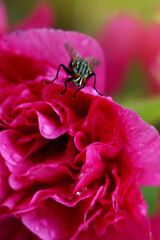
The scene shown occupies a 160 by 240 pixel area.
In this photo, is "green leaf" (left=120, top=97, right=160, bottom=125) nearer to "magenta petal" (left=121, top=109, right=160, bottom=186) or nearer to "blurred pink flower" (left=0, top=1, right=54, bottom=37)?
"magenta petal" (left=121, top=109, right=160, bottom=186)

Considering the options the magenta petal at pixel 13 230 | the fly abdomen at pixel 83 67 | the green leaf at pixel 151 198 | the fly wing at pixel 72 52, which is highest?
the fly wing at pixel 72 52

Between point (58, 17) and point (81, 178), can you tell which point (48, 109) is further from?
point (58, 17)

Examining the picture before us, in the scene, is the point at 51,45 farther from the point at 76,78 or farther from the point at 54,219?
the point at 54,219

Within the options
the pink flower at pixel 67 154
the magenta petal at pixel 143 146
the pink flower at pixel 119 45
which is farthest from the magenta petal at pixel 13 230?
the pink flower at pixel 119 45

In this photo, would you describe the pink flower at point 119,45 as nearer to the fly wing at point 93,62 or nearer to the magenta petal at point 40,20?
the magenta petal at point 40,20

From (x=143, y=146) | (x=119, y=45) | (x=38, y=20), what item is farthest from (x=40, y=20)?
(x=143, y=146)

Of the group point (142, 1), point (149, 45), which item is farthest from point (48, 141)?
point (142, 1)

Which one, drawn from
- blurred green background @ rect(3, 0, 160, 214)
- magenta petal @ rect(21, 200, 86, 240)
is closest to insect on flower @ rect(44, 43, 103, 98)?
magenta petal @ rect(21, 200, 86, 240)
